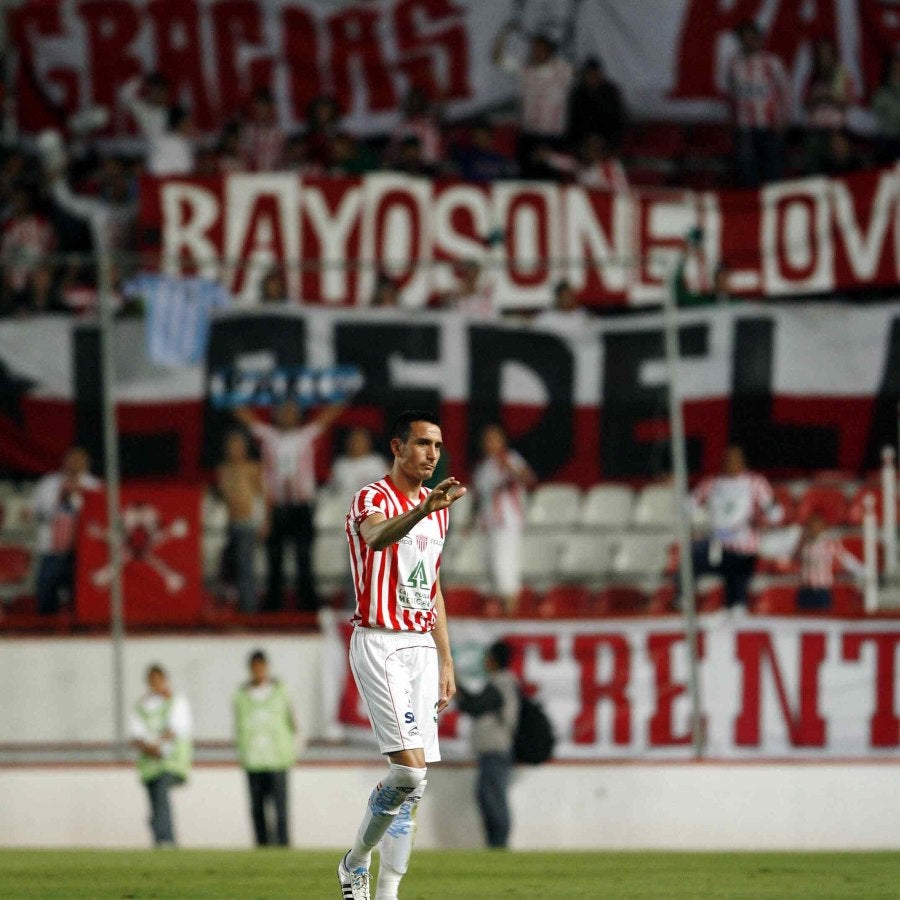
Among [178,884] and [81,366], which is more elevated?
[81,366]

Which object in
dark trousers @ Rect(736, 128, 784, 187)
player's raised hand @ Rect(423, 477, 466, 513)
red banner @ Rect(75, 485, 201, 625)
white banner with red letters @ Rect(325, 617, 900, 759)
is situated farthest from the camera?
dark trousers @ Rect(736, 128, 784, 187)

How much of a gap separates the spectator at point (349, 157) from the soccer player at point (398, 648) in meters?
11.6

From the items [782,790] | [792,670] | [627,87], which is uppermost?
[627,87]

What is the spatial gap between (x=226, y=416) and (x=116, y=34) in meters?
6.69

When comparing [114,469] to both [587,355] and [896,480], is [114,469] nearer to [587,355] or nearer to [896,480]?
[587,355]

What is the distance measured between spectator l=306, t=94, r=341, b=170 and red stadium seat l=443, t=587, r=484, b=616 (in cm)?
626

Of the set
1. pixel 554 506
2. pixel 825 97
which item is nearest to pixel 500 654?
pixel 554 506

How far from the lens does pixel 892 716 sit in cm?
1551

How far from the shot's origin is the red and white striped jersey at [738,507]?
639 inches

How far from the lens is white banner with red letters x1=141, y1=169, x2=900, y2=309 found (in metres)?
17.3

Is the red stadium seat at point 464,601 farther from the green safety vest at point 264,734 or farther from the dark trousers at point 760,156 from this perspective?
the dark trousers at point 760,156

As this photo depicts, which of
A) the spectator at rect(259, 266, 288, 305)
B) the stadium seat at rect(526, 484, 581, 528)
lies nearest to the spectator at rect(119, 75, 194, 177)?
the spectator at rect(259, 266, 288, 305)

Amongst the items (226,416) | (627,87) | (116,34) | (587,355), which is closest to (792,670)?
(587,355)

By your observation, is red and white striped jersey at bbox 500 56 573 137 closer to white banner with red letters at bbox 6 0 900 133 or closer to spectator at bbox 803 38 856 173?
white banner with red letters at bbox 6 0 900 133
